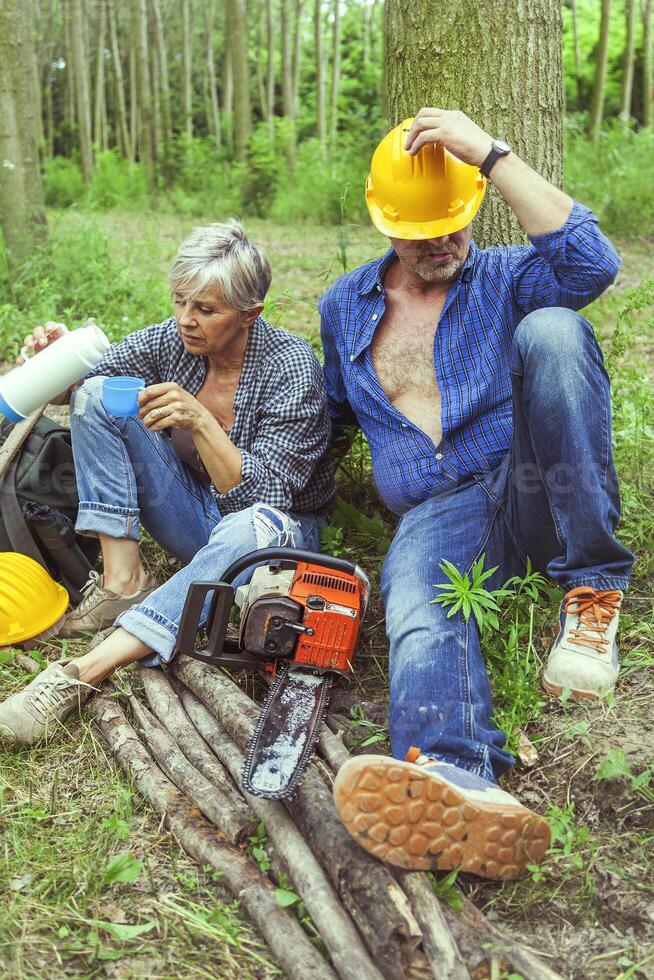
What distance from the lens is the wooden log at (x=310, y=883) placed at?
174cm

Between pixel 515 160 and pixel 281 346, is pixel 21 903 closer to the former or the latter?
pixel 281 346

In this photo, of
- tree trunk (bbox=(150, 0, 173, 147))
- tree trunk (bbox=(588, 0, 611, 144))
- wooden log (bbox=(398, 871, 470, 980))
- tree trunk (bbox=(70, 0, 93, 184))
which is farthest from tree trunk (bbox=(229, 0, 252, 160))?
wooden log (bbox=(398, 871, 470, 980))

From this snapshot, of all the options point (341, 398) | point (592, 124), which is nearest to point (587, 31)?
point (592, 124)

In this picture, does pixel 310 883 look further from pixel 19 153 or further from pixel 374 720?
pixel 19 153

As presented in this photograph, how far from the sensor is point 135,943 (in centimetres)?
188

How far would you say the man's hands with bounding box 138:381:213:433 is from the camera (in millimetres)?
2639

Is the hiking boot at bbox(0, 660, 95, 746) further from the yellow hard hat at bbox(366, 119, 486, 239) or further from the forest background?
the yellow hard hat at bbox(366, 119, 486, 239)

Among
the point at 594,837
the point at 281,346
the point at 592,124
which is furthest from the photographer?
the point at 592,124

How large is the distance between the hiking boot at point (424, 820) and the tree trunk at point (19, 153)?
5417 mm

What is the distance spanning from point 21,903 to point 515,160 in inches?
87.8

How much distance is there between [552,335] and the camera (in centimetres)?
239

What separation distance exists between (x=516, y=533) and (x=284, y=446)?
777 millimetres

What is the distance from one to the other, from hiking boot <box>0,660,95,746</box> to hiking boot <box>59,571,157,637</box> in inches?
16.6

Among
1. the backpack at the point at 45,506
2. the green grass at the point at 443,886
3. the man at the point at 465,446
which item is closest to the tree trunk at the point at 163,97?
the backpack at the point at 45,506
